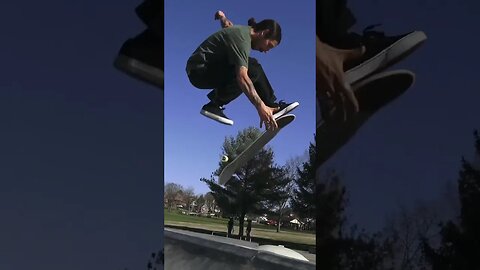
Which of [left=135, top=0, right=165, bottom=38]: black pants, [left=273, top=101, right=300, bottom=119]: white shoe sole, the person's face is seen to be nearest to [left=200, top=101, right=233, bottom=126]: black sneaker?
[left=273, top=101, right=300, bottom=119]: white shoe sole

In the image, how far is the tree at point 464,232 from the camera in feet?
14.6

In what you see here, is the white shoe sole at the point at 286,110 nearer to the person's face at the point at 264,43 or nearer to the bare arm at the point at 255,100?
the bare arm at the point at 255,100

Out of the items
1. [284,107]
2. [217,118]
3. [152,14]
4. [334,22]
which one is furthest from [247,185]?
[152,14]

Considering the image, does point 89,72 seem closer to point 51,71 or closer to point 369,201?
point 51,71

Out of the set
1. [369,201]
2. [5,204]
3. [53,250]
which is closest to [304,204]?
[369,201]

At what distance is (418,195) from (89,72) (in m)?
2.80

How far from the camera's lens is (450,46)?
4648mm

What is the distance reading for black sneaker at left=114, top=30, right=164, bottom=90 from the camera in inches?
203

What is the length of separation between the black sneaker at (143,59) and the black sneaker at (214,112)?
419 millimetres

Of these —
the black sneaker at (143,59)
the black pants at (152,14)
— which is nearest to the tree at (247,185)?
the black sneaker at (143,59)

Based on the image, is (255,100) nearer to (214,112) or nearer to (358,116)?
(214,112)

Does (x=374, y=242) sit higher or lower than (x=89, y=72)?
lower

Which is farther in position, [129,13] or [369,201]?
[129,13]

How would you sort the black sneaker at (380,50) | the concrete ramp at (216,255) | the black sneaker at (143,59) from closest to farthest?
the black sneaker at (380,50), the concrete ramp at (216,255), the black sneaker at (143,59)
